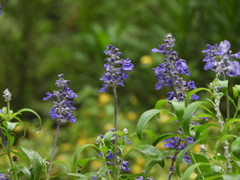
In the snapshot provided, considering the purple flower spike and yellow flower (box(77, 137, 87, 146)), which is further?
yellow flower (box(77, 137, 87, 146))

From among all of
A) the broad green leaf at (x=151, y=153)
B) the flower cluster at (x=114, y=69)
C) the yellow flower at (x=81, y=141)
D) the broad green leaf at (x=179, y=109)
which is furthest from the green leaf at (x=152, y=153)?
the yellow flower at (x=81, y=141)

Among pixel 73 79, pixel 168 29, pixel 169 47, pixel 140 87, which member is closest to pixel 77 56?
pixel 73 79

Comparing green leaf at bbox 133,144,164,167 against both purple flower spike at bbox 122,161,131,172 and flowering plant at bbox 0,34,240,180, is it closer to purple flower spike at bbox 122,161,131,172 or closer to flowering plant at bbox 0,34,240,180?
flowering plant at bbox 0,34,240,180

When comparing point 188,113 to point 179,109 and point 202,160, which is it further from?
point 202,160

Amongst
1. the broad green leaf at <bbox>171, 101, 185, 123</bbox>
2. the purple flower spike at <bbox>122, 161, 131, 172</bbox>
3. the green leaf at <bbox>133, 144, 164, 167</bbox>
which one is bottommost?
the purple flower spike at <bbox>122, 161, 131, 172</bbox>

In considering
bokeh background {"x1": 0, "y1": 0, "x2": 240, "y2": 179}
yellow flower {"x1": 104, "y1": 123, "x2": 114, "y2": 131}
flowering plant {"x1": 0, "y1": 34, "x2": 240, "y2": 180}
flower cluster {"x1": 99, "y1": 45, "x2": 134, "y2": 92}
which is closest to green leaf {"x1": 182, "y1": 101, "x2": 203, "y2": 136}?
flowering plant {"x1": 0, "y1": 34, "x2": 240, "y2": 180}

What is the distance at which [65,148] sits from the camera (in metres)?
5.07

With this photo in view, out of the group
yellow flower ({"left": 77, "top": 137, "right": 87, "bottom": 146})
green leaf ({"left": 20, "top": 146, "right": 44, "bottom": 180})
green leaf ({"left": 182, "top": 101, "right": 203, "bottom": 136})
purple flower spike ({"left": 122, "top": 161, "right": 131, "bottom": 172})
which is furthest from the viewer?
yellow flower ({"left": 77, "top": 137, "right": 87, "bottom": 146})

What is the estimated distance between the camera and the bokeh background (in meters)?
5.61

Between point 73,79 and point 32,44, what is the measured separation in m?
0.95

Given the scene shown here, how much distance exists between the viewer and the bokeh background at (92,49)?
5.61 metres

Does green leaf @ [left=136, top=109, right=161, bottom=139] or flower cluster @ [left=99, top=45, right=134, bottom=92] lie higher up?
flower cluster @ [left=99, top=45, right=134, bottom=92]

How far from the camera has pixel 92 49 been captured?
758 cm

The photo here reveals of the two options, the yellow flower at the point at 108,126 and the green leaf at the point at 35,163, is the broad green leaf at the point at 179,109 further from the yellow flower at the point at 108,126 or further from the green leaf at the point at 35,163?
the yellow flower at the point at 108,126
